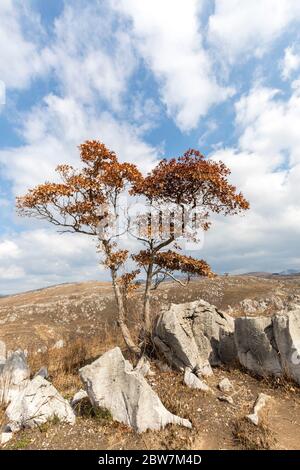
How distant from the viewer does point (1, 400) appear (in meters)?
11.8

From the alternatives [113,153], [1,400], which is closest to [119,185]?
[113,153]

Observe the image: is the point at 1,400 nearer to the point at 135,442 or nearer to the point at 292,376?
the point at 135,442

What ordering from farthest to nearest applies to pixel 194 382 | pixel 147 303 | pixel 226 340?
pixel 147 303 → pixel 226 340 → pixel 194 382

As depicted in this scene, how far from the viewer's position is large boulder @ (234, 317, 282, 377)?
44.5 feet

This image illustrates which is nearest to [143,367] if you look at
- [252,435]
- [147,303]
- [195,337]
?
[195,337]

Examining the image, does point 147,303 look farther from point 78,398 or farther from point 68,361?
point 78,398

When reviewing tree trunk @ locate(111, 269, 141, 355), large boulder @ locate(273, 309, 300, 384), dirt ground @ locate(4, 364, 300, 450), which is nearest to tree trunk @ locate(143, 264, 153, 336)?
tree trunk @ locate(111, 269, 141, 355)

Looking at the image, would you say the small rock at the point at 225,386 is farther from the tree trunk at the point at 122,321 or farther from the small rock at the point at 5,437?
the small rock at the point at 5,437

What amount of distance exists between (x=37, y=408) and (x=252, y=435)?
6.57 m

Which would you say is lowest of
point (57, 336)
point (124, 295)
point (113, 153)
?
point (57, 336)

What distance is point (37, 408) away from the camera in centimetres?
1034

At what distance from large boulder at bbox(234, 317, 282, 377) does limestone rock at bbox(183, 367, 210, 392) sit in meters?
2.49
